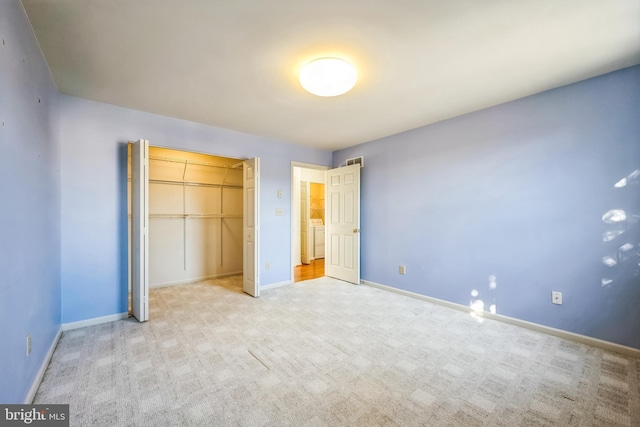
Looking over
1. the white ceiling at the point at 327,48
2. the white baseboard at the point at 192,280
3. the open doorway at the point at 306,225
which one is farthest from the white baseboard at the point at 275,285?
the white ceiling at the point at 327,48

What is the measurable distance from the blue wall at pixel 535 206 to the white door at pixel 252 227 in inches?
88.6

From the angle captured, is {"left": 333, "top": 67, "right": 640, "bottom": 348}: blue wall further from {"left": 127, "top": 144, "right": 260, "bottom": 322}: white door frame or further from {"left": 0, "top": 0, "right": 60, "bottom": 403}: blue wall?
{"left": 0, "top": 0, "right": 60, "bottom": 403}: blue wall

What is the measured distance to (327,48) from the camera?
2.05 metres

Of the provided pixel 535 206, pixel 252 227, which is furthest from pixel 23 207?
pixel 535 206

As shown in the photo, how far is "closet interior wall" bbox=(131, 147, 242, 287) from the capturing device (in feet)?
14.8

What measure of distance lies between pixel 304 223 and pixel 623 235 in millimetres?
5711

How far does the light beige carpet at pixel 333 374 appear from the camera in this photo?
1.62m

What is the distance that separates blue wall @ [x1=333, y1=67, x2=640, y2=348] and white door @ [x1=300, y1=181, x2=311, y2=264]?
314 centimetres

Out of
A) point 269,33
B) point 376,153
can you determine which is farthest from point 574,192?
point 269,33

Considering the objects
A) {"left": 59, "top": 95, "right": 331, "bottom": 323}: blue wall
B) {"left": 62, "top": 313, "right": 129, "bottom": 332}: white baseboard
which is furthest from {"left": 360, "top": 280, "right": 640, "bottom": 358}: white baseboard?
{"left": 59, "top": 95, "right": 331, "bottom": 323}: blue wall

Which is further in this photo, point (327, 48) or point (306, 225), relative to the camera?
point (306, 225)

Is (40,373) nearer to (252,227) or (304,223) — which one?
(252,227)

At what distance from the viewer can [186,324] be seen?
294 cm

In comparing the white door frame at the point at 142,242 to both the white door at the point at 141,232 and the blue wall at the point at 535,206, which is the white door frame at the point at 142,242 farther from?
the blue wall at the point at 535,206
